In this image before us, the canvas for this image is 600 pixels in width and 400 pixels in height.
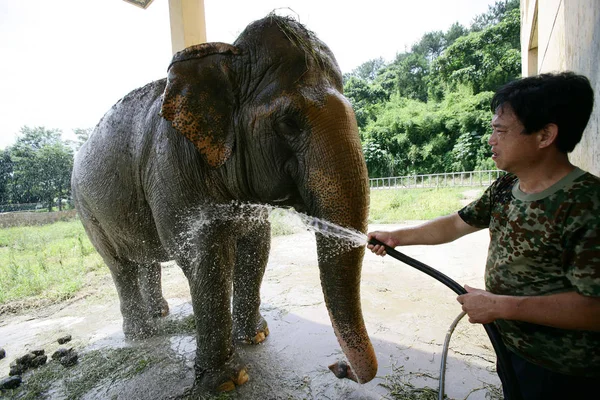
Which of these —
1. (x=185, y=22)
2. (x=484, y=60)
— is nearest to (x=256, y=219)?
(x=185, y=22)

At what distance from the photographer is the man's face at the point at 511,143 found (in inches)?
48.0

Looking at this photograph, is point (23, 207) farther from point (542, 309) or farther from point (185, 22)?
point (542, 309)

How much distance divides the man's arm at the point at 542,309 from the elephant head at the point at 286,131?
0.64 meters

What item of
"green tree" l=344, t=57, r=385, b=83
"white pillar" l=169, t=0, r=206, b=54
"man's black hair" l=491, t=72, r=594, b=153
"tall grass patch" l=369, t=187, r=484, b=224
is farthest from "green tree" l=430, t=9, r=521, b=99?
"man's black hair" l=491, t=72, r=594, b=153

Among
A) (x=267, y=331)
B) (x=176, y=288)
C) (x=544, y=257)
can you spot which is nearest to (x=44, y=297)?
(x=176, y=288)

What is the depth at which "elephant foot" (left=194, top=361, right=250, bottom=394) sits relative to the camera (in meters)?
2.41

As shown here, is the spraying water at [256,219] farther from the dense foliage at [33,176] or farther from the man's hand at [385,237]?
the dense foliage at [33,176]

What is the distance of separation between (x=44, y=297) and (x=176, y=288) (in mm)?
2033

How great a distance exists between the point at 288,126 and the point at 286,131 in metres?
0.03

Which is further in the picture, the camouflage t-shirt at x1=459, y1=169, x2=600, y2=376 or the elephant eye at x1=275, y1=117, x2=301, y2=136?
the elephant eye at x1=275, y1=117, x2=301, y2=136

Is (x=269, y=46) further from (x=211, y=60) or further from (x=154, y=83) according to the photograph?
(x=154, y=83)

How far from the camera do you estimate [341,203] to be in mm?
1688

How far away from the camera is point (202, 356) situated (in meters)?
2.42

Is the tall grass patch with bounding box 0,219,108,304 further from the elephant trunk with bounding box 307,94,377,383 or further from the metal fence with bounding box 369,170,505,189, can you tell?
the metal fence with bounding box 369,170,505,189
